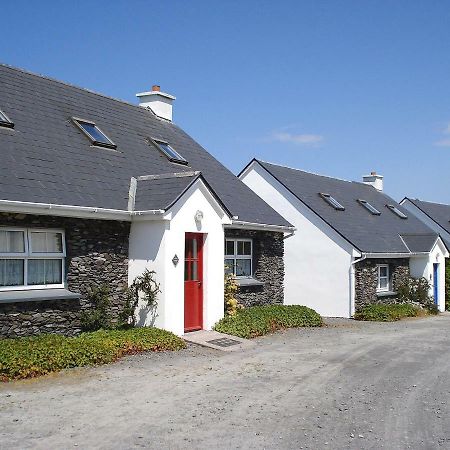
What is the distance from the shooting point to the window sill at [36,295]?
10.8 m

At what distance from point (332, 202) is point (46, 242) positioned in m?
14.9

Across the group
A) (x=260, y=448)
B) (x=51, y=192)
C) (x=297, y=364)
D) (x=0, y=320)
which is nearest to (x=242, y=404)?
(x=260, y=448)

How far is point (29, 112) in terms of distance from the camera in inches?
558

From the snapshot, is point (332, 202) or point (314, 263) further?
point (332, 202)

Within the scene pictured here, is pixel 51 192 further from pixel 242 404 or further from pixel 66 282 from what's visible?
pixel 242 404

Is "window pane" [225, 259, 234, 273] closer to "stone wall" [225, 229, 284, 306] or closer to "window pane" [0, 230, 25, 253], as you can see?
"stone wall" [225, 229, 284, 306]

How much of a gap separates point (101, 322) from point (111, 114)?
745 centimetres

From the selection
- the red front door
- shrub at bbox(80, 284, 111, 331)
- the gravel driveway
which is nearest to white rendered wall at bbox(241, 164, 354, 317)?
the red front door

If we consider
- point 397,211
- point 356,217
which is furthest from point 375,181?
point 356,217

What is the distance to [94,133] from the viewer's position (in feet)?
50.5

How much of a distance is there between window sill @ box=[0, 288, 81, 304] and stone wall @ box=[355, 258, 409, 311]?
12.1m

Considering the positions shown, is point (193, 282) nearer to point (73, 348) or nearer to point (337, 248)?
point (73, 348)

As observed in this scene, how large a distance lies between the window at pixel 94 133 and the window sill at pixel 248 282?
5.29 m

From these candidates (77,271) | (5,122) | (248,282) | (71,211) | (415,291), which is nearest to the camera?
(71,211)
